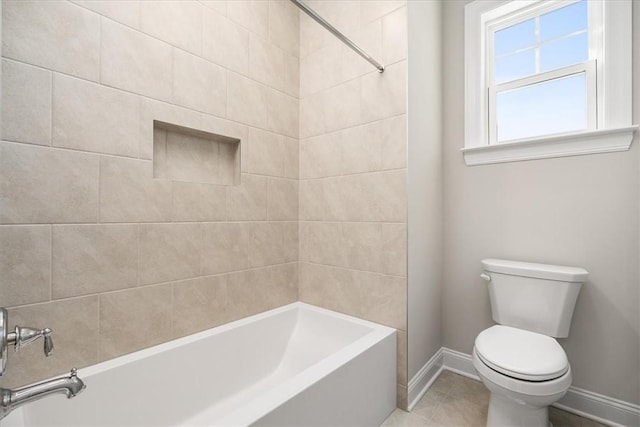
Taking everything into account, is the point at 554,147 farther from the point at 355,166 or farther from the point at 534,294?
the point at 355,166

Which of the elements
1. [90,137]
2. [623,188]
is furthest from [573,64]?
[90,137]

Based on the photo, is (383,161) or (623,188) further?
(383,161)

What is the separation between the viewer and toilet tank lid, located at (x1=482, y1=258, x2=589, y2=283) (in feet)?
4.96

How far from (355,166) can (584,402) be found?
179 centimetres

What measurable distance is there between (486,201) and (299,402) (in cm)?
161

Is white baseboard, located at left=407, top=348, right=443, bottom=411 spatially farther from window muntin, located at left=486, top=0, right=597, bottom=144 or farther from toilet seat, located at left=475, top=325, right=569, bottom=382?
window muntin, located at left=486, top=0, right=597, bottom=144

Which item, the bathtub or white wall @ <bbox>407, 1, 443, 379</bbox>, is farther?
white wall @ <bbox>407, 1, 443, 379</bbox>

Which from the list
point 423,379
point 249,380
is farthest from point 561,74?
point 249,380

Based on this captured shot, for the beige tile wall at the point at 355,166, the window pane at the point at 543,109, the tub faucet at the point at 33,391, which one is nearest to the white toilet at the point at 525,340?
the beige tile wall at the point at 355,166

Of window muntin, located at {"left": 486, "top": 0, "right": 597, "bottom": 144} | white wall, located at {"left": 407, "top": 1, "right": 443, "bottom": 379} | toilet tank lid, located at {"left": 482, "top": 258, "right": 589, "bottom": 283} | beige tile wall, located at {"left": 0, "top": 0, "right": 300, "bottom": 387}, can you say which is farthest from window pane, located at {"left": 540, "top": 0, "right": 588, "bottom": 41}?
beige tile wall, located at {"left": 0, "top": 0, "right": 300, "bottom": 387}

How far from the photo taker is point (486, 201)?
1.94 metres

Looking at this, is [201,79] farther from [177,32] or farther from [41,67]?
[41,67]

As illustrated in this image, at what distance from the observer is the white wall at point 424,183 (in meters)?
1.71

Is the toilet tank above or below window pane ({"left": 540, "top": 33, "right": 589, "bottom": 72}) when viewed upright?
below
